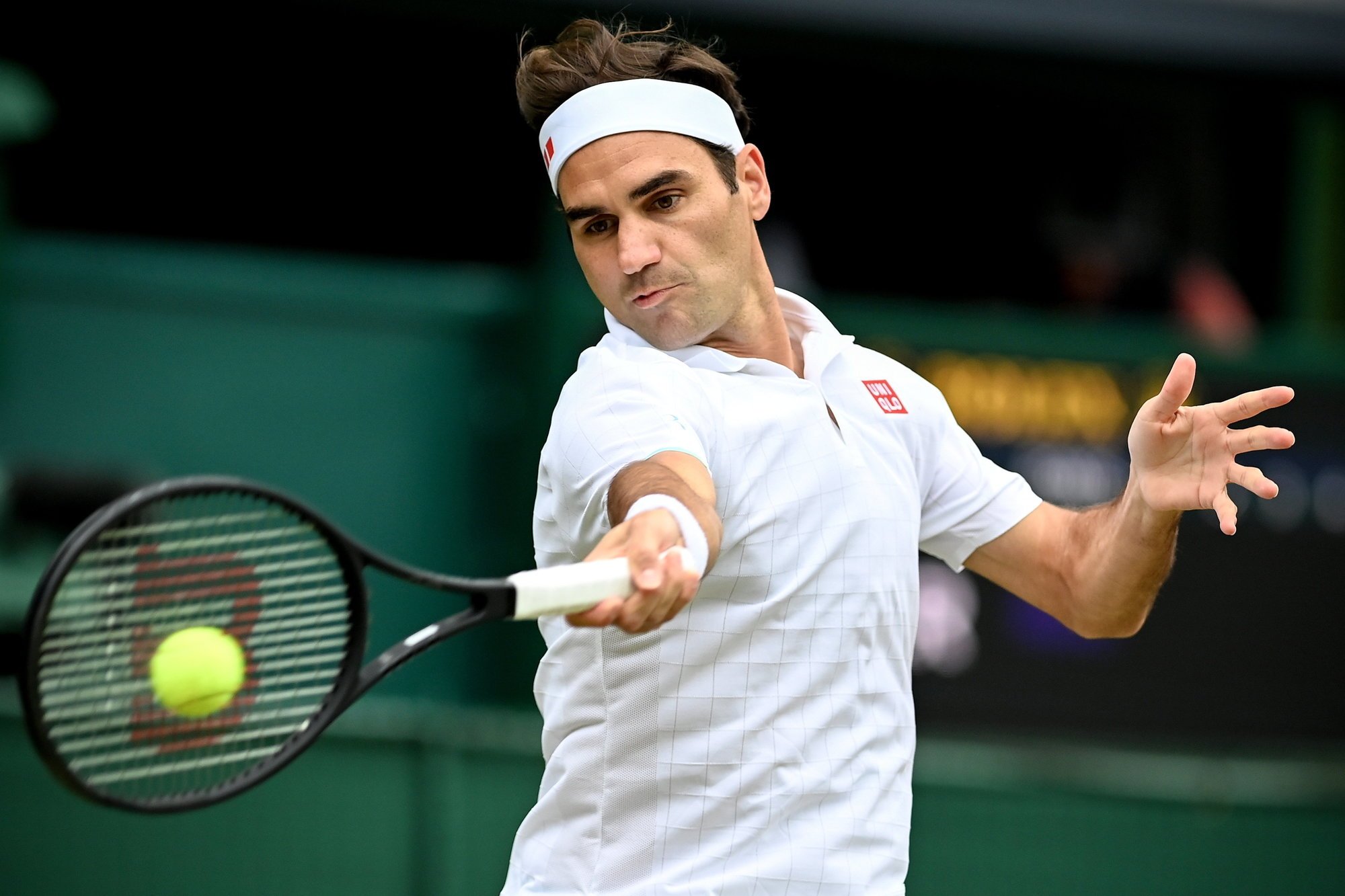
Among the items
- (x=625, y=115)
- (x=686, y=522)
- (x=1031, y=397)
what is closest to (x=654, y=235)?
(x=625, y=115)

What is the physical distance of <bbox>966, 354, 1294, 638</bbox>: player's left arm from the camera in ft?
9.95

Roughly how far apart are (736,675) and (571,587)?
45 cm

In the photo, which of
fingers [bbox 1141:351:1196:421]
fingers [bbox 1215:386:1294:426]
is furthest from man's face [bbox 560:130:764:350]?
fingers [bbox 1215:386:1294:426]

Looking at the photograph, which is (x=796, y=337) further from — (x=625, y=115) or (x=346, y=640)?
(x=346, y=640)

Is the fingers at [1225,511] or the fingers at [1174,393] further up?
the fingers at [1174,393]

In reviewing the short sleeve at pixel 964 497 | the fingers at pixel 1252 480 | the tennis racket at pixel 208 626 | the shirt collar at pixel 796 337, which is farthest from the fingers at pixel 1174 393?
the tennis racket at pixel 208 626

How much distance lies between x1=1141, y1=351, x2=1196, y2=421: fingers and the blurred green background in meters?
2.44

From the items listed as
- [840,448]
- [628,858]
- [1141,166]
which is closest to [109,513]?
[628,858]

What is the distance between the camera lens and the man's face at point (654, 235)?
305 centimetres

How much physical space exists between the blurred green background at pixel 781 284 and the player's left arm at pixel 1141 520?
2033 mm

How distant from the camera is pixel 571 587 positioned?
248 centimetres

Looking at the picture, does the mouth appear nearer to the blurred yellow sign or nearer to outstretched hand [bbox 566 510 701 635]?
outstretched hand [bbox 566 510 701 635]

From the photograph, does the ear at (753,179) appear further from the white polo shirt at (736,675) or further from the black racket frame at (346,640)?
the black racket frame at (346,640)

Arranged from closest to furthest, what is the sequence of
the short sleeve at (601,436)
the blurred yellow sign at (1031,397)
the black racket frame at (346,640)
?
1. the black racket frame at (346,640)
2. the short sleeve at (601,436)
3. the blurred yellow sign at (1031,397)
